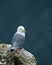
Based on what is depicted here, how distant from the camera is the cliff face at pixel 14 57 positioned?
92.4 feet

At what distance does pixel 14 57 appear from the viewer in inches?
1114

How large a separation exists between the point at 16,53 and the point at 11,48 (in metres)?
0.31

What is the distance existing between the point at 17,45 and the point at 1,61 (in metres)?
0.99

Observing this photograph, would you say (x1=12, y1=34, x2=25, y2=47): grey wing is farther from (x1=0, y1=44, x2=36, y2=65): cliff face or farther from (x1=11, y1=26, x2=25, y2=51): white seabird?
(x1=0, y1=44, x2=36, y2=65): cliff face

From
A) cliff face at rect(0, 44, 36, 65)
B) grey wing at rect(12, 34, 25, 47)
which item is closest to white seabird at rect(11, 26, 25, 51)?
grey wing at rect(12, 34, 25, 47)

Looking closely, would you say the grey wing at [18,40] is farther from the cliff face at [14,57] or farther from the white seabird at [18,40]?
the cliff face at [14,57]

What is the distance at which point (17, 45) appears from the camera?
28.4 metres

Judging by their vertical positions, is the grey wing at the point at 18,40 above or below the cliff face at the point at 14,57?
above

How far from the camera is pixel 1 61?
2812 centimetres

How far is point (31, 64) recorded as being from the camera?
93.7 feet

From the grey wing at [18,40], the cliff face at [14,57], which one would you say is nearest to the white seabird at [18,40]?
the grey wing at [18,40]

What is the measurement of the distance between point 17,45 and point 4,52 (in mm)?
632

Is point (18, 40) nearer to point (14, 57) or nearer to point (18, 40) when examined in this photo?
point (18, 40)

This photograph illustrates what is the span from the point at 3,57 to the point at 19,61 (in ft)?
2.48
